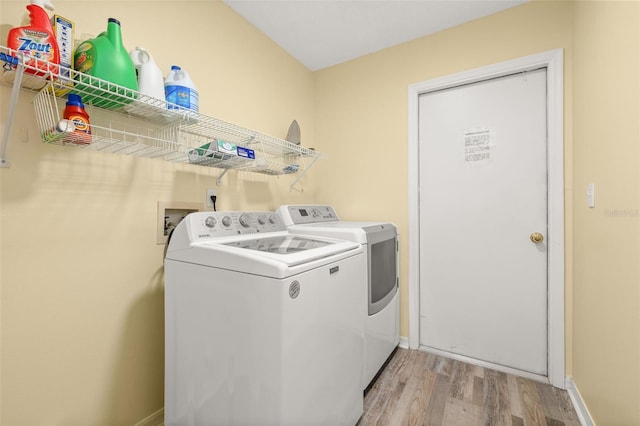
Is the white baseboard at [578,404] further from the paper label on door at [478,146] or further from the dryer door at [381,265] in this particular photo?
the paper label on door at [478,146]

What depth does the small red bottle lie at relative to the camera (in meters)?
1.00

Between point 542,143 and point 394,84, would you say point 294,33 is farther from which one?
point 542,143

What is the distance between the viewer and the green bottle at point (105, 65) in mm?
1035

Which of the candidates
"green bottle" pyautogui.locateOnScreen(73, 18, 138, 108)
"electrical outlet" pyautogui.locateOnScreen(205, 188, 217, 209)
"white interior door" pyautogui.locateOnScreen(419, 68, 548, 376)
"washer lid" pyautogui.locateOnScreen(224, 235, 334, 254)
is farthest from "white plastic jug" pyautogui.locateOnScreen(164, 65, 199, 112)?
"white interior door" pyautogui.locateOnScreen(419, 68, 548, 376)

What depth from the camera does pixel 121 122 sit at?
1307 mm

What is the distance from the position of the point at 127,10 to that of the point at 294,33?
116 cm

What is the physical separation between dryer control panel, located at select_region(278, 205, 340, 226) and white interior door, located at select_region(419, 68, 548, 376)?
73cm

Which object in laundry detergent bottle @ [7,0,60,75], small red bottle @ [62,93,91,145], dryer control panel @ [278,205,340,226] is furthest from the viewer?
dryer control panel @ [278,205,340,226]

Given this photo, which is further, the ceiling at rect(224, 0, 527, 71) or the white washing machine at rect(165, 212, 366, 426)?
the ceiling at rect(224, 0, 527, 71)

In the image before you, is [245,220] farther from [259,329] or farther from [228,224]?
[259,329]

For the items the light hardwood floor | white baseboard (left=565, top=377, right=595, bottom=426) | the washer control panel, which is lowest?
the light hardwood floor

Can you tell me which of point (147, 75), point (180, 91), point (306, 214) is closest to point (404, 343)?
point (306, 214)

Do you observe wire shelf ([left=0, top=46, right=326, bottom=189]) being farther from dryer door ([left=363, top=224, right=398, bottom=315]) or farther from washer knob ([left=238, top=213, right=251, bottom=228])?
dryer door ([left=363, top=224, right=398, bottom=315])

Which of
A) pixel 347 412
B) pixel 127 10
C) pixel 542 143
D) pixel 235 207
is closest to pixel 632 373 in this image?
pixel 347 412
